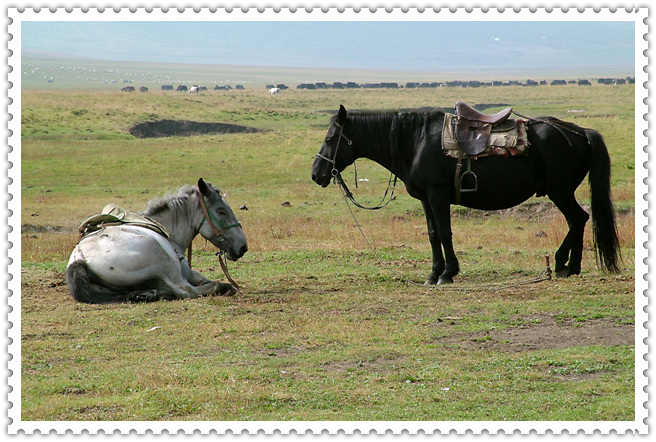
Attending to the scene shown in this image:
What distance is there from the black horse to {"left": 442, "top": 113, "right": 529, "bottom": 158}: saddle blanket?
13 centimetres

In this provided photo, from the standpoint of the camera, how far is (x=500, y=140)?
10172 millimetres

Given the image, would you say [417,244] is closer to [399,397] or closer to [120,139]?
[399,397]

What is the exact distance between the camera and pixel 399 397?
5984 mm

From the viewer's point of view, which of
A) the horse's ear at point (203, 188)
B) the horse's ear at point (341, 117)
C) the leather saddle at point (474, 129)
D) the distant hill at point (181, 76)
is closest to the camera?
the horse's ear at point (203, 188)

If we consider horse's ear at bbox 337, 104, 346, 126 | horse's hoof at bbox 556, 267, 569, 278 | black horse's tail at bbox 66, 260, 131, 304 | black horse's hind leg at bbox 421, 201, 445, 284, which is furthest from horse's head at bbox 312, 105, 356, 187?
horse's hoof at bbox 556, 267, 569, 278

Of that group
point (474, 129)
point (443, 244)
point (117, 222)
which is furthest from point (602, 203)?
point (117, 222)

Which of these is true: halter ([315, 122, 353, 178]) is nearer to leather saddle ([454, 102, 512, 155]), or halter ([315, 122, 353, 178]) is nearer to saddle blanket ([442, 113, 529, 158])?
saddle blanket ([442, 113, 529, 158])

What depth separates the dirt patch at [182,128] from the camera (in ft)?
149

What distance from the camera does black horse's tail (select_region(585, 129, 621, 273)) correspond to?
10.2m

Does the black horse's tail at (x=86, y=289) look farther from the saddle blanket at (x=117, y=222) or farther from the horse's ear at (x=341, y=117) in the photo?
the horse's ear at (x=341, y=117)

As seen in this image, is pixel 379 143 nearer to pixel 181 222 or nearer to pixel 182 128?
pixel 181 222

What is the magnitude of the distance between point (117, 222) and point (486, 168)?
4.87 m

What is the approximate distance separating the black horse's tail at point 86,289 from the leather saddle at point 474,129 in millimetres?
4766

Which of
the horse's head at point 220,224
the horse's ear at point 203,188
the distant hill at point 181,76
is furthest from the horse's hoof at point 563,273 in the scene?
the distant hill at point 181,76
